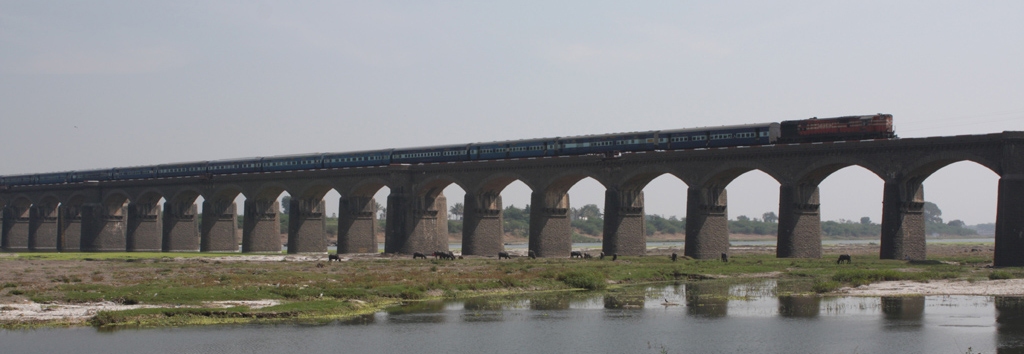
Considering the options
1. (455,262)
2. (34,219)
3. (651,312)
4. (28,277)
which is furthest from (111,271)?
(34,219)

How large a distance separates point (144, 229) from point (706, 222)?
65.0m

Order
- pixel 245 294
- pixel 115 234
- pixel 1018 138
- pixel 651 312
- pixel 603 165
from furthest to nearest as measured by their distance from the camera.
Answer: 1. pixel 115 234
2. pixel 603 165
3. pixel 1018 138
4. pixel 245 294
5. pixel 651 312

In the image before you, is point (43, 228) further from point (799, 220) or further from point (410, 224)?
point (799, 220)

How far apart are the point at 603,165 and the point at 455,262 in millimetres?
12967

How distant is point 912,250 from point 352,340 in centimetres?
3744

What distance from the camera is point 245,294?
34.7m

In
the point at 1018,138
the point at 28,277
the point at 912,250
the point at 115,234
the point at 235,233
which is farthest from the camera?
the point at 115,234

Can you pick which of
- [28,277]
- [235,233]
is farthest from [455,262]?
[235,233]

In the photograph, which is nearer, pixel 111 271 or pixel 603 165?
pixel 111 271

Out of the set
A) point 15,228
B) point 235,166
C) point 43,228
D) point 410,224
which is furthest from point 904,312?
point 15,228

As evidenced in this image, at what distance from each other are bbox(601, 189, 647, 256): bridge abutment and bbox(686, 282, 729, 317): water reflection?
1826 cm

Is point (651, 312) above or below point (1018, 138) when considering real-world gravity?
below

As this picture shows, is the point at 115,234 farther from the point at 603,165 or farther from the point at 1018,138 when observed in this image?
the point at 1018,138

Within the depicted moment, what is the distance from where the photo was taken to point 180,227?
3770 inches
